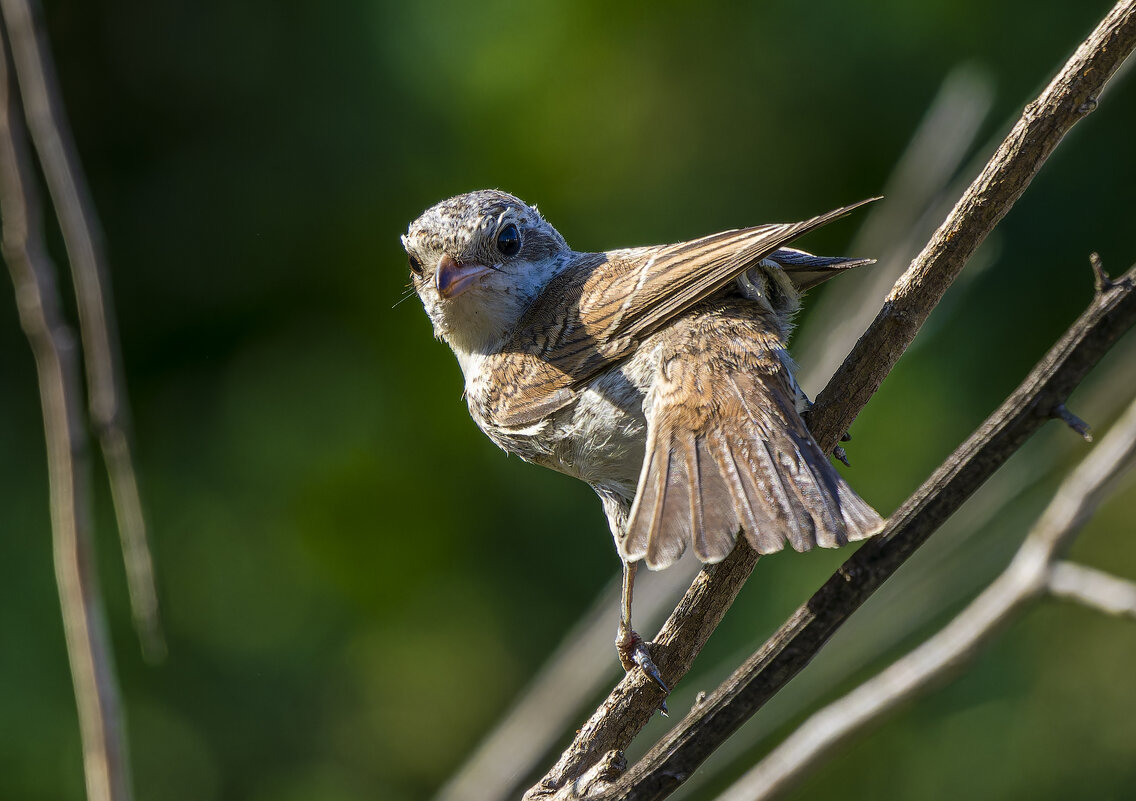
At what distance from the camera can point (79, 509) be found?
205 centimetres

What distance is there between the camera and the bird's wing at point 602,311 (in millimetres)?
2671

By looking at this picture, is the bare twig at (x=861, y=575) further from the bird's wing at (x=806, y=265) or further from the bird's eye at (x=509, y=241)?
the bird's eye at (x=509, y=241)

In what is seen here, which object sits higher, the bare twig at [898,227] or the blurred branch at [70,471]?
the bare twig at [898,227]

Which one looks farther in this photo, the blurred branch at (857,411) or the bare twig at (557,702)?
the bare twig at (557,702)

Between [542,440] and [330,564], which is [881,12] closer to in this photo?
[542,440]

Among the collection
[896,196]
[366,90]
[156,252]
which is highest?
[896,196]

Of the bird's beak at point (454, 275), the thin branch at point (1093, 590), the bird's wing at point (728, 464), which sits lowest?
the bird's beak at point (454, 275)

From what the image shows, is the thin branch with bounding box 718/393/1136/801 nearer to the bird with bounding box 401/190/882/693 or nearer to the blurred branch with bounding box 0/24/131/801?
the bird with bounding box 401/190/882/693

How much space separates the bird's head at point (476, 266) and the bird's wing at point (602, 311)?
104 mm

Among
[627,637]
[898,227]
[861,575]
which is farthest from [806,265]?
[861,575]

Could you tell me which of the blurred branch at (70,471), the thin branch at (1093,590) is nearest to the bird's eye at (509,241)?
the blurred branch at (70,471)

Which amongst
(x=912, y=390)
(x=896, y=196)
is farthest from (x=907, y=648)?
(x=896, y=196)

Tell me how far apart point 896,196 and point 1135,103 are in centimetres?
208

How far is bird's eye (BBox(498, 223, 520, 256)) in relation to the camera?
3500mm
